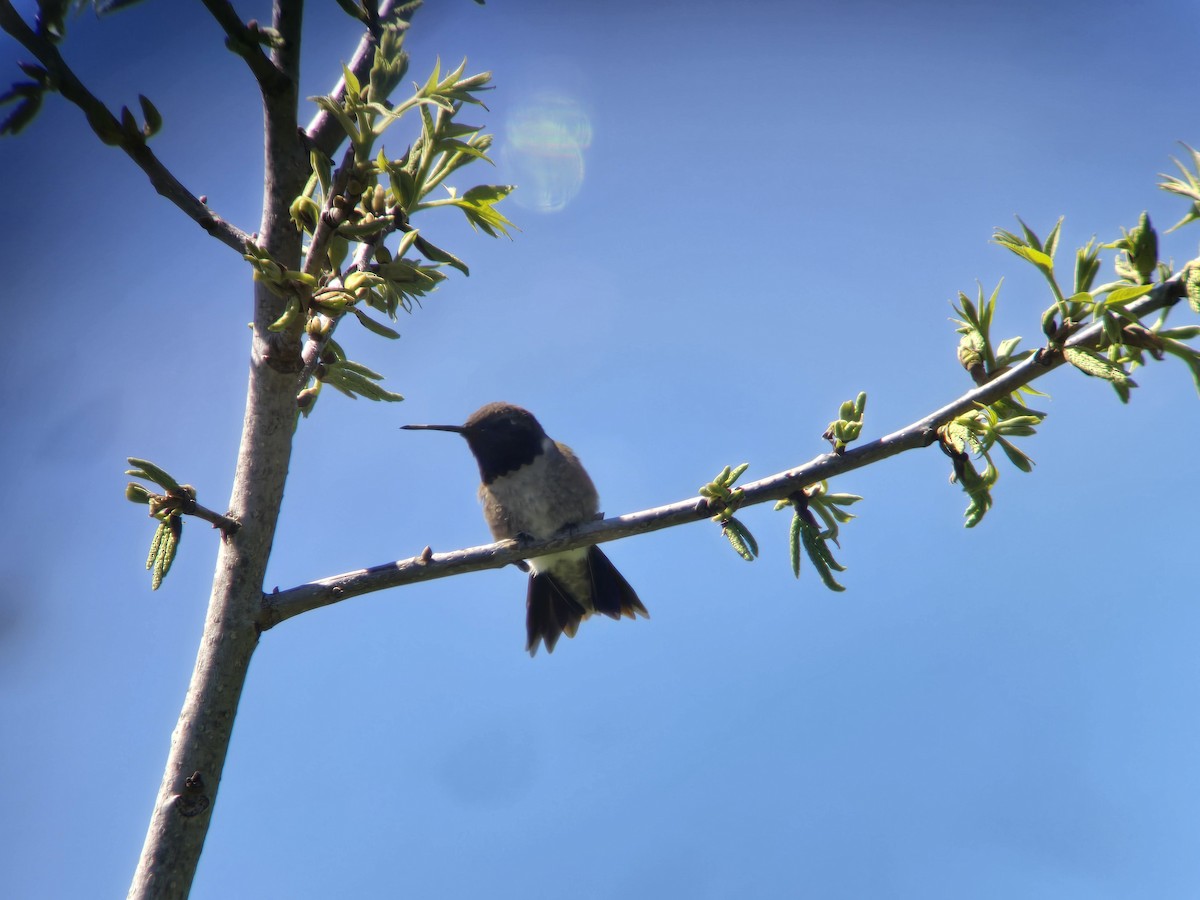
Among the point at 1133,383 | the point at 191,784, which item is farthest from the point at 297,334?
the point at 1133,383

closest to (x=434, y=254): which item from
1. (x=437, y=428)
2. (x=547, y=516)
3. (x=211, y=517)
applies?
(x=211, y=517)

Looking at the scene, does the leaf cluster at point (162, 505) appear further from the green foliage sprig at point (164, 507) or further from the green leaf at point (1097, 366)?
the green leaf at point (1097, 366)

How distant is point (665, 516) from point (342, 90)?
1.71 m

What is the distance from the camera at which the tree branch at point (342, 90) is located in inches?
110

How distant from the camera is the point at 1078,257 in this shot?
7.63 ft

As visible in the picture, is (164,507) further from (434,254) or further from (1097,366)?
(1097,366)

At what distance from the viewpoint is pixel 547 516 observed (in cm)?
611

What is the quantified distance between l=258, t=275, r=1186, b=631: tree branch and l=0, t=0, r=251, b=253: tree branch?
40.1 inches

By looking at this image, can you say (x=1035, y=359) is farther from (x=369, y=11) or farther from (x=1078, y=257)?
(x=369, y=11)

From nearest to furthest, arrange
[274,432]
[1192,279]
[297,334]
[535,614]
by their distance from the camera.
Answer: [1192,279]
[297,334]
[274,432]
[535,614]

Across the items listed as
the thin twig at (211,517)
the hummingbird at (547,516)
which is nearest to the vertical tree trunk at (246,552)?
the thin twig at (211,517)

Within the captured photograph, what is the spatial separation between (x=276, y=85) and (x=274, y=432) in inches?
39.0

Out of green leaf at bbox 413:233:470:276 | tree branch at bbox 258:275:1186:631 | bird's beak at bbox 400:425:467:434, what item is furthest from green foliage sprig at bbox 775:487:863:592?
bird's beak at bbox 400:425:467:434

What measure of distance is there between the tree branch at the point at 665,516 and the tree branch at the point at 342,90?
1314 mm
